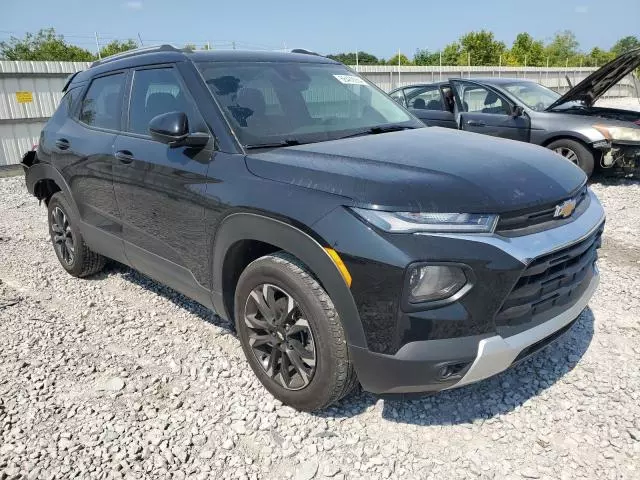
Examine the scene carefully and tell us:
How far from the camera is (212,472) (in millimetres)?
2340

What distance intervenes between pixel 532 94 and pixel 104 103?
679 cm

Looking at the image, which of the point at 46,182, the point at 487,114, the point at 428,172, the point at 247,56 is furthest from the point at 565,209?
the point at 487,114

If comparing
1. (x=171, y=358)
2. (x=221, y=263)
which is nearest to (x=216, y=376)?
(x=171, y=358)

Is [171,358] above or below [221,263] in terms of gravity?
below

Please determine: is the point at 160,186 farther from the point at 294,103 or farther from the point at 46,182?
the point at 46,182

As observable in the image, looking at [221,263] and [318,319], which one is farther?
[221,263]

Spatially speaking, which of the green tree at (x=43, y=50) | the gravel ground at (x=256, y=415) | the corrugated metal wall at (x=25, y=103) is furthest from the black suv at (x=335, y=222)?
the green tree at (x=43, y=50)

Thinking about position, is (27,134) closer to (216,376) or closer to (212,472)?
(216,376)

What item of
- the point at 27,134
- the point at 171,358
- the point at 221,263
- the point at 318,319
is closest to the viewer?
the point at 318,319

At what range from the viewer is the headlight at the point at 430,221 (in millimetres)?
2078

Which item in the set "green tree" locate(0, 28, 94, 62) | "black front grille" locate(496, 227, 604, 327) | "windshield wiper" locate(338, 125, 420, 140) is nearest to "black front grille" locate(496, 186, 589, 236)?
"black front grille" locate(496, 227, 604, 327)

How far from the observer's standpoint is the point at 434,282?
208 cm

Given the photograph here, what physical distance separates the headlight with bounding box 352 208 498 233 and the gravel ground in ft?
3.10

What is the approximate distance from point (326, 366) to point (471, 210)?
947mm
